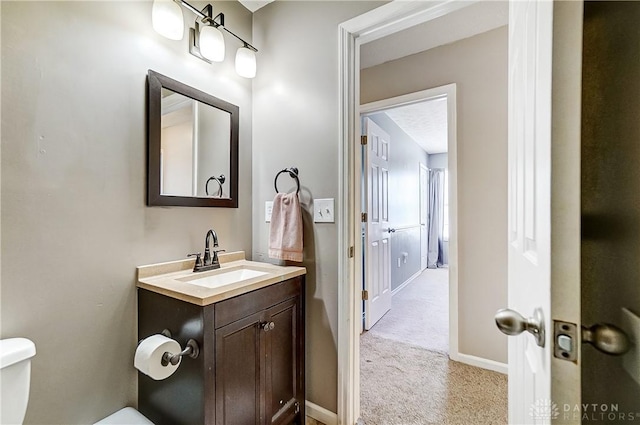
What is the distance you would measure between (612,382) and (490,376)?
173 centimetres

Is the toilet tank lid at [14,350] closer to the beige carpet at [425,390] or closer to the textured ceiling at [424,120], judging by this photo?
the beige carpet at [425,390]

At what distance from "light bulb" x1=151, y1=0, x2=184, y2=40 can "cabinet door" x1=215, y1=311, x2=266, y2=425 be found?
132 cm

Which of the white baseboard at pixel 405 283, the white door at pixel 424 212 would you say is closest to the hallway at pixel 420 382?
the white baseboard at pixel 405 283

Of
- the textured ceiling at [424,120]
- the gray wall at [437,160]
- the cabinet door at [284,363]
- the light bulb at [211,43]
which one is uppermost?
the textured ceiling at [424,120]

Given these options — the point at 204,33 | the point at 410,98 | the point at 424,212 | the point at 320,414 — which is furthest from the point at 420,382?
the point at 424,212

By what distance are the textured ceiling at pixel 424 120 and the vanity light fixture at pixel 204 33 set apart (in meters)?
1.49

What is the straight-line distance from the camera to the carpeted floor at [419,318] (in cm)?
245

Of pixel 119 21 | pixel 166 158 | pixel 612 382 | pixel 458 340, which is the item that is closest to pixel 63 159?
pixel 166 158

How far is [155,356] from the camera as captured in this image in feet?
3.31

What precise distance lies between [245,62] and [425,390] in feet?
7.44

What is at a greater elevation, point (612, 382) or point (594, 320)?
point (594, 320)

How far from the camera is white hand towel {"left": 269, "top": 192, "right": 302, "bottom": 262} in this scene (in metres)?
1.51

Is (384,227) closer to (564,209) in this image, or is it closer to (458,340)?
(458,340)

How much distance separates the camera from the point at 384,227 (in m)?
3.04
